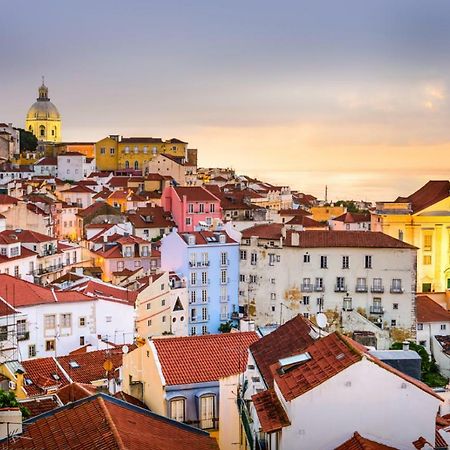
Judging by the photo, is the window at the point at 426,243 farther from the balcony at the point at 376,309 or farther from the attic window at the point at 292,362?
the attic window at the point at 292,362

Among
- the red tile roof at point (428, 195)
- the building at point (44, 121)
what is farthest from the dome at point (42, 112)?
the red tile roof at point (428, 195)

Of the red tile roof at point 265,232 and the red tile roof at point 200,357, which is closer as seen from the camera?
the red tile roof at point 200,357

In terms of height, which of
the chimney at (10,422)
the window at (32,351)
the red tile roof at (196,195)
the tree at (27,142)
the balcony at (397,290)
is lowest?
the window at (32,351)

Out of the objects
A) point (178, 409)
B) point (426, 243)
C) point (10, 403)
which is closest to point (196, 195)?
point (426, 243)

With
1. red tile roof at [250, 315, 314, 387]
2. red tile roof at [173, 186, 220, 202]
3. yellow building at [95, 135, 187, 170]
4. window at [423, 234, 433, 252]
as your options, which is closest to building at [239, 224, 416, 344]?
window at [423, 234, 433, 252]

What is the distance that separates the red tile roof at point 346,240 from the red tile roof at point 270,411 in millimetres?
31925

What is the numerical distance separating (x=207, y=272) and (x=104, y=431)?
35.3m

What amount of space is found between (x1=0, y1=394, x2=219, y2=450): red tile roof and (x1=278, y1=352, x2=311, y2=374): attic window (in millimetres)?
1963

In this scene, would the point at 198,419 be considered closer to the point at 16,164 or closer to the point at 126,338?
the point at 126,338

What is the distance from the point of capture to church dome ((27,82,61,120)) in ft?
452

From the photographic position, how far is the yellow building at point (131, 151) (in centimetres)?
10512

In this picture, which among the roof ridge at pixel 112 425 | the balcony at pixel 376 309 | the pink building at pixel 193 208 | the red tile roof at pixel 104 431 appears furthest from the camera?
the pink building at pixel 193 208

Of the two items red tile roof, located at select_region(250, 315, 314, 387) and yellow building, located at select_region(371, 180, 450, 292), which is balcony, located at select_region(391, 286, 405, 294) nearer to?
yellow building, located at select_region(371, 180, 450, 292)

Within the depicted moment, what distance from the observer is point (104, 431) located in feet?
38.1
